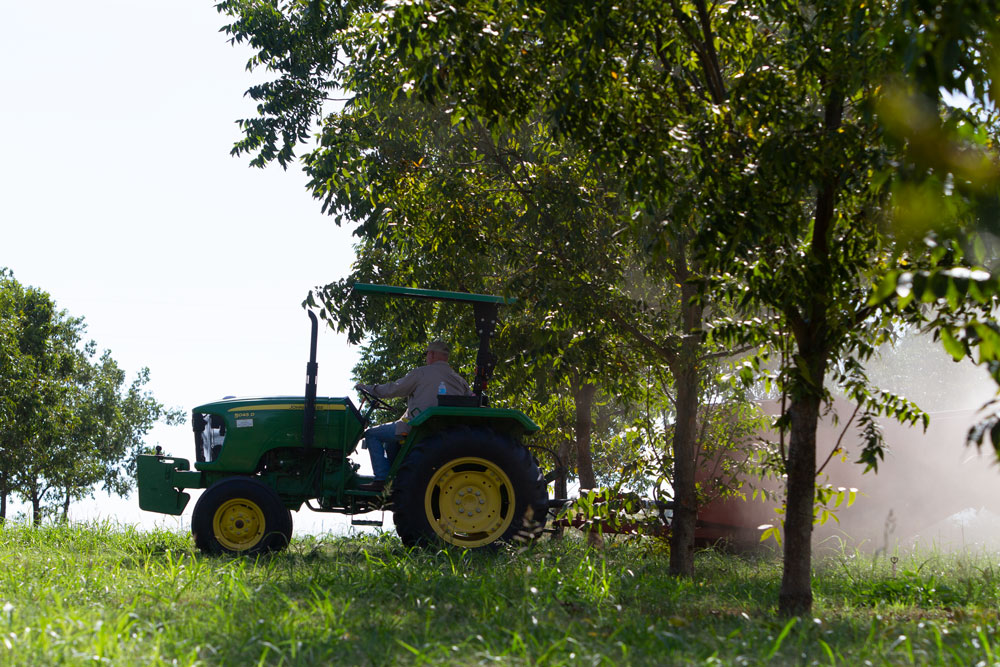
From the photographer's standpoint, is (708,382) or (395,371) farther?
(395,371)

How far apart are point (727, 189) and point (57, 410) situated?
2545cm

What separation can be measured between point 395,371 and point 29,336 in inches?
680

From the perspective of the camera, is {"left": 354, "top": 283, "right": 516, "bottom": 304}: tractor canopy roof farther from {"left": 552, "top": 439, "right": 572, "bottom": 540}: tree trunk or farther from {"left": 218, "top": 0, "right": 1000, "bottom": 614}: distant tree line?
{"left": 552, "top": 439, "right": 572, "bottom": 540}: tree trunk

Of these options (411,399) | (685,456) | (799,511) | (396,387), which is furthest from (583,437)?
(799,511)

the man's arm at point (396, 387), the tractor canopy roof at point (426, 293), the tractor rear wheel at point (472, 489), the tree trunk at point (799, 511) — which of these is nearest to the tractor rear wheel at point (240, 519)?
the tractor rear wheel at point (472, 489)

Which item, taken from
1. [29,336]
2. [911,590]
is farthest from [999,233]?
[29,336]

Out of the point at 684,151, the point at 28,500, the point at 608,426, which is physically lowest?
the point at 28,500

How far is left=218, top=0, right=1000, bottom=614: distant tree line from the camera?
181 inches

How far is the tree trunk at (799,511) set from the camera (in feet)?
19.6

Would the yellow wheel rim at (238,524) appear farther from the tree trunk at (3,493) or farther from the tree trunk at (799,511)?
the tree trunk at (3,493)

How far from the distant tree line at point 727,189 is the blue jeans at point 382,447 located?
4.92 feet

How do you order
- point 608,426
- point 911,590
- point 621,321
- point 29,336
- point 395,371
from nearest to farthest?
1. point 911,590
2. point 621,321
3. point 395,371
4. point 608,426
5. point 29,336

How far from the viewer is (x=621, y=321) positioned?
8.39 m

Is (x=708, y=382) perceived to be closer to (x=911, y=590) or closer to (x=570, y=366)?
(x=570, y=366)
